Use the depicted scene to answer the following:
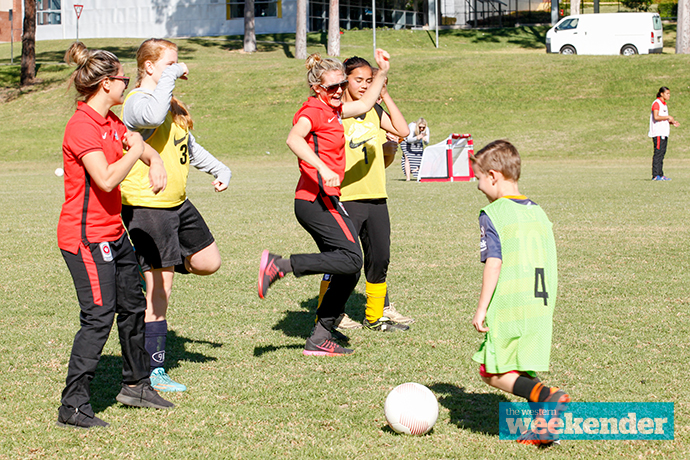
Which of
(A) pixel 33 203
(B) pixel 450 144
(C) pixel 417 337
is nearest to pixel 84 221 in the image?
(C) pixel 417 337

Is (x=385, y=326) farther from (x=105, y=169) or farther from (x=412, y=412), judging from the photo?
(x=105, y=169)

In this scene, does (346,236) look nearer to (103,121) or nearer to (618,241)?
(103,121)

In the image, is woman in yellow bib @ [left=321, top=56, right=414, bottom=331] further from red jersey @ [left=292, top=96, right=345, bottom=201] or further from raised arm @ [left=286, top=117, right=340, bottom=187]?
raised arm @ [left=286, top=117, right=340, bottom=187]

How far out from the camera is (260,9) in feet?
167

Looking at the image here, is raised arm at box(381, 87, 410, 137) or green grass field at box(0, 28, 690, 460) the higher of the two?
raised arm at box(381, 87, 410, 137)

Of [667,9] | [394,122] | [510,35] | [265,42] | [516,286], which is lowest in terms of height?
[516,286]

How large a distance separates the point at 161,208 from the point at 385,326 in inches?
94.2

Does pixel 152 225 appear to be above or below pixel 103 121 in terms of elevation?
below

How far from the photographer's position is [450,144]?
787 inches

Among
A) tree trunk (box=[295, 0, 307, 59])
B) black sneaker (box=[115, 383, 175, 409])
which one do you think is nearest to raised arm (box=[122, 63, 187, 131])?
black sneaker (box=[115, 383, 175, 409])

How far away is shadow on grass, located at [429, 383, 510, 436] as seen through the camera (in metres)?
4.01

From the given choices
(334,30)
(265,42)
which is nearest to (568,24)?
(334,30)

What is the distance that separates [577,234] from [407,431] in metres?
7.35

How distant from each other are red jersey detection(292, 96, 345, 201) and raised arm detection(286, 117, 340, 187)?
0.24 feet
